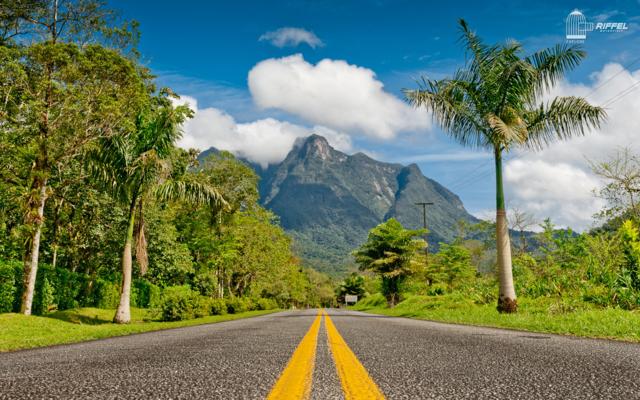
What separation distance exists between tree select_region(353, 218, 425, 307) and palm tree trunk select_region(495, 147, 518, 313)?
25.8m

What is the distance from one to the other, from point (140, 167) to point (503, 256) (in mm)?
15681

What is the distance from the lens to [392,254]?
42188mm

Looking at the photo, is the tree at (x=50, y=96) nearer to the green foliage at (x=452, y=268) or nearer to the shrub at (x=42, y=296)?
the shrub at (x=42, y=296)

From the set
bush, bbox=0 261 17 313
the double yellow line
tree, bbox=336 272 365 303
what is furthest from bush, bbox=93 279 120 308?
tree, bbox=336 272 365 303

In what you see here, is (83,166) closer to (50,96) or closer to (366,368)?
(50,96)

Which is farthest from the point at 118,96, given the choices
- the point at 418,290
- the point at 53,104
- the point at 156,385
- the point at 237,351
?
the point at 418,290

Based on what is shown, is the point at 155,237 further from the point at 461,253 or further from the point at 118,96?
the point at 461,253

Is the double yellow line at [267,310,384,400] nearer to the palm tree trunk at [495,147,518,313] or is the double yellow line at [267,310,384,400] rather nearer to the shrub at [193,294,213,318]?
the palm tree trunk at [495,147,518,313]

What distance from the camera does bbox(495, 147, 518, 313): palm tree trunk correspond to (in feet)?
49.3

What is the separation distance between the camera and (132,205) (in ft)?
63.2

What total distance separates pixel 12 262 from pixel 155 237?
757cm

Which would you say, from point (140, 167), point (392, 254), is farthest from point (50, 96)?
point (392, 254)

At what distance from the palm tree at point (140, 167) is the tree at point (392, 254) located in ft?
85.7

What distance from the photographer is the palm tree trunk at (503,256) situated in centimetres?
1502
